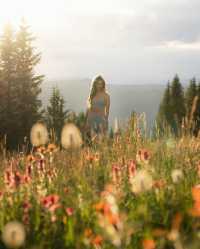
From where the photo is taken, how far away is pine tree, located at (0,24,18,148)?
4294 cm

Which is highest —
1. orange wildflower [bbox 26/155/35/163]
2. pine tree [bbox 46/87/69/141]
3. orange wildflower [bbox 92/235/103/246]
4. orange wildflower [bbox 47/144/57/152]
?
orange wildflower [bbox 47/144/57/152]

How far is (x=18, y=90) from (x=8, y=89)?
3.76 ft

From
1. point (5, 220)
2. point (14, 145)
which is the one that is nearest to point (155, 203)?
point (5, 220)

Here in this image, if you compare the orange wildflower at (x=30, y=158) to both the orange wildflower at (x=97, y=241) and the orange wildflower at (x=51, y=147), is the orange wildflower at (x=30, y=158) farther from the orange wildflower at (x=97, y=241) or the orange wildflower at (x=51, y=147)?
the orange wildflower at (x=97, y=241)

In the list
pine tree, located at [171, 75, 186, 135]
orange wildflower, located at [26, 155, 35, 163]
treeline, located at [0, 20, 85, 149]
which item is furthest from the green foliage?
orange wildflower, located at [26, 155, 35, 163]

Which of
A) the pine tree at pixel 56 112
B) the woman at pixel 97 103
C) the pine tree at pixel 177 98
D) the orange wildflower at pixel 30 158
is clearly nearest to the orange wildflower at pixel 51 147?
the orange wildflower at pixel 30 158

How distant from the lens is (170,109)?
73.2 metres

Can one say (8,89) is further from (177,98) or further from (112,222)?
(112,222)

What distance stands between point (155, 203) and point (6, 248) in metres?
1.07

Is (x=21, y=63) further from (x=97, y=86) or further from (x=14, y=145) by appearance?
(x=97, y=86)

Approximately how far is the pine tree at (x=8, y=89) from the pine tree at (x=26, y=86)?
0.42 m

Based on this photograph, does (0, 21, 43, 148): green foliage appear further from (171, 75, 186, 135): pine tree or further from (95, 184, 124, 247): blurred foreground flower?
(95, 184, 124, 247): blurred foreground flower

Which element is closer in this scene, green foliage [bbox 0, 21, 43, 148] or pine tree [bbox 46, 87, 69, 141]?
green foliage [bbox 0, 21, 43, 148]

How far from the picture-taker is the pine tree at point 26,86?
43969mm
